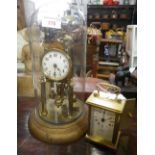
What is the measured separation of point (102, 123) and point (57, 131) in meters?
0.14

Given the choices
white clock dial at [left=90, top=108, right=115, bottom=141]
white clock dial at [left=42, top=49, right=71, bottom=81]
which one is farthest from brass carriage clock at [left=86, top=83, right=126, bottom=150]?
white clock dial at [left=42, top=49, right=71, bottom=81]

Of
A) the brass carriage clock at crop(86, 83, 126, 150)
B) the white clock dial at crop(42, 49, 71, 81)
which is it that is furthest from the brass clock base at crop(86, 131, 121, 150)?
the white clock dial at crop(42, 49, 71, 81)

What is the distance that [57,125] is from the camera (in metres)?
0.69

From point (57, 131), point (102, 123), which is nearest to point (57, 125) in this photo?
point (57, 131)

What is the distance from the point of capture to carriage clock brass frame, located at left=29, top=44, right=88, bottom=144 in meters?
0.67

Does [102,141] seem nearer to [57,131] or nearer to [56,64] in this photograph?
[57,131]

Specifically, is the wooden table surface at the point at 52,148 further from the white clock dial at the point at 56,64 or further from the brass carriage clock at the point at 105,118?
the white clock dial at the point at 56,64

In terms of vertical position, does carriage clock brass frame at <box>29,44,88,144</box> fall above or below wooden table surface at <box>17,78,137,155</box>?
above

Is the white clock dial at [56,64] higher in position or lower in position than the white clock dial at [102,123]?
higher

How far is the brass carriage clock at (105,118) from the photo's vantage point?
66cm

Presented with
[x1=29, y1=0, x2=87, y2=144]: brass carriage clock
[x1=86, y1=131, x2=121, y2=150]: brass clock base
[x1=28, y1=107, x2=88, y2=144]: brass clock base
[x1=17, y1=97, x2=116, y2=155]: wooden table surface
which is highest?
[x1=29, y1=0, x2=87, y2=144]: brass carriage clock

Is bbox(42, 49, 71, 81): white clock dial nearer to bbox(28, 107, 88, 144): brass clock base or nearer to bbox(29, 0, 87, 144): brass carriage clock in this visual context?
bbox(29, 0, 87, 144): brass carriage clock

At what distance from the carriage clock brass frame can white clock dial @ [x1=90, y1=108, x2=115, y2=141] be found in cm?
4

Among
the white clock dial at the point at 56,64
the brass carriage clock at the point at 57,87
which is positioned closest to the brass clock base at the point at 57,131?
the brass carriage clock at the point at 57,87
